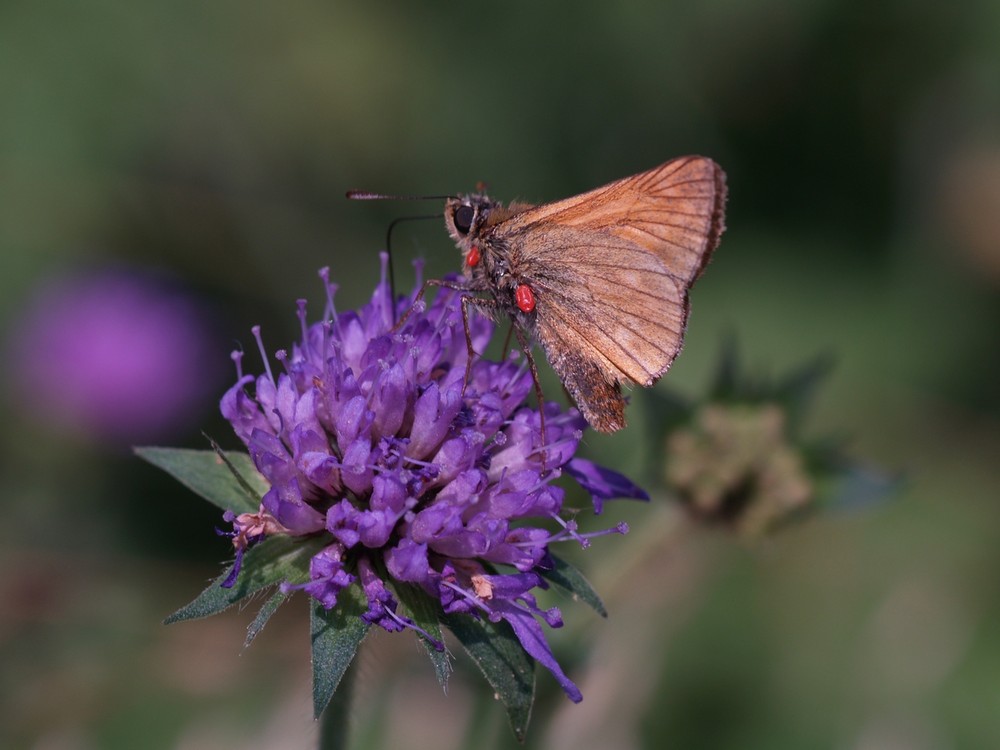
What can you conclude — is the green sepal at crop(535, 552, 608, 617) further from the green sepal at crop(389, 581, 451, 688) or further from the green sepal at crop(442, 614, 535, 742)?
the green sepal at crop(389, 581, 451, 688)

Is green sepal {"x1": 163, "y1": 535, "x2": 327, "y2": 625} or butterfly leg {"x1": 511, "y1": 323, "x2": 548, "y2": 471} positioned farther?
butterfly leg {"x1": 511, "y1": 323, "x2": 548, "y2": 471}

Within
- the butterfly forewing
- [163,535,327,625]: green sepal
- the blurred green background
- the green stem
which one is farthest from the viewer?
the blurred green background

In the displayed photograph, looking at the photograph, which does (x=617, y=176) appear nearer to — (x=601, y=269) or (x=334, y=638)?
(x=601, y=269)

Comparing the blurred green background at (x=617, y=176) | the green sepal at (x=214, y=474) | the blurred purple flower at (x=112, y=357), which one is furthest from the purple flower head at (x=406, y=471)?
the blurred purple flower at (x=112, y=357)

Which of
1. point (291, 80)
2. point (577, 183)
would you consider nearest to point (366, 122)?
point (291, 80)

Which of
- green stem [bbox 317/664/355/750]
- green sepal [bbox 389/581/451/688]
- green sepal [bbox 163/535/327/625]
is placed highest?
green sepal [bbox 163/535/327/625]

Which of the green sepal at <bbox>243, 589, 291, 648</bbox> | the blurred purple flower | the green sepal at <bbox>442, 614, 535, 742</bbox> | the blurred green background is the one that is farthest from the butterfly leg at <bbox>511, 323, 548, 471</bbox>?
the blurred purple flower

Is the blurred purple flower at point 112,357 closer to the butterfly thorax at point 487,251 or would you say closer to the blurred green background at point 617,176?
the blurred green background at point 617,176
